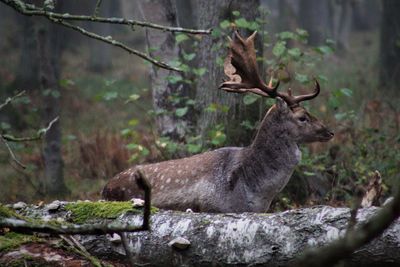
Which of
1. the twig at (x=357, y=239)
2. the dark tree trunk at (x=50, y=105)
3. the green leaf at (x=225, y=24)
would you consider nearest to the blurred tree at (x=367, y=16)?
the dark tree trunk at (x=50, y=105)

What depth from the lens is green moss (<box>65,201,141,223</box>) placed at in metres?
4.50

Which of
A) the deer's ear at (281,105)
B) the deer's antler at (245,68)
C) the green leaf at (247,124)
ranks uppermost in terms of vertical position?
the deer's antler at (245,68)

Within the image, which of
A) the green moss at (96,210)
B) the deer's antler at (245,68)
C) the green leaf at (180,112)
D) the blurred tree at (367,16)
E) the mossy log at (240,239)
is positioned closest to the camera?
the mossy log at (240,239)

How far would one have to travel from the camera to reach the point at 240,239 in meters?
4.07

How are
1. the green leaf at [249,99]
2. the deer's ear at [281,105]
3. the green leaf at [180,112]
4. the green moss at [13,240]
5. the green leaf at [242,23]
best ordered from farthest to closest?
1. the green leaf at [180,112]
2. the green leaf at [249,99]
3. the green leaf at [242,23]
4. the deer's ear at [281,105]
5. the green moss at [13,240]

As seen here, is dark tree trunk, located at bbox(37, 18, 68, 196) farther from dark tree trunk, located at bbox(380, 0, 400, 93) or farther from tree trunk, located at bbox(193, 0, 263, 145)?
dark tree trunk, located at bbox(380, 0, 400, 93)

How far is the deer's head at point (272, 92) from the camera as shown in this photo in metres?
6.32

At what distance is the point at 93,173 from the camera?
11484mm

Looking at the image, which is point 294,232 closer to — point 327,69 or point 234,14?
point 234,14

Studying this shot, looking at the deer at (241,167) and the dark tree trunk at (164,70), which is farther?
the dark tree trunk at (164,70)

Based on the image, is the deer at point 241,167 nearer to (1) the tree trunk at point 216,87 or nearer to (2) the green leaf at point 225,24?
(2) the green leaf at point 225,24

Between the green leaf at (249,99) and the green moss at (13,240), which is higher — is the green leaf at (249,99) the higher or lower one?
the higher one

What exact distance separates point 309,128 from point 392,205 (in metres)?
4.68

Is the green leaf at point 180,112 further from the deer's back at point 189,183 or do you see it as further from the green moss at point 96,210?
the green moss at point 96,210
